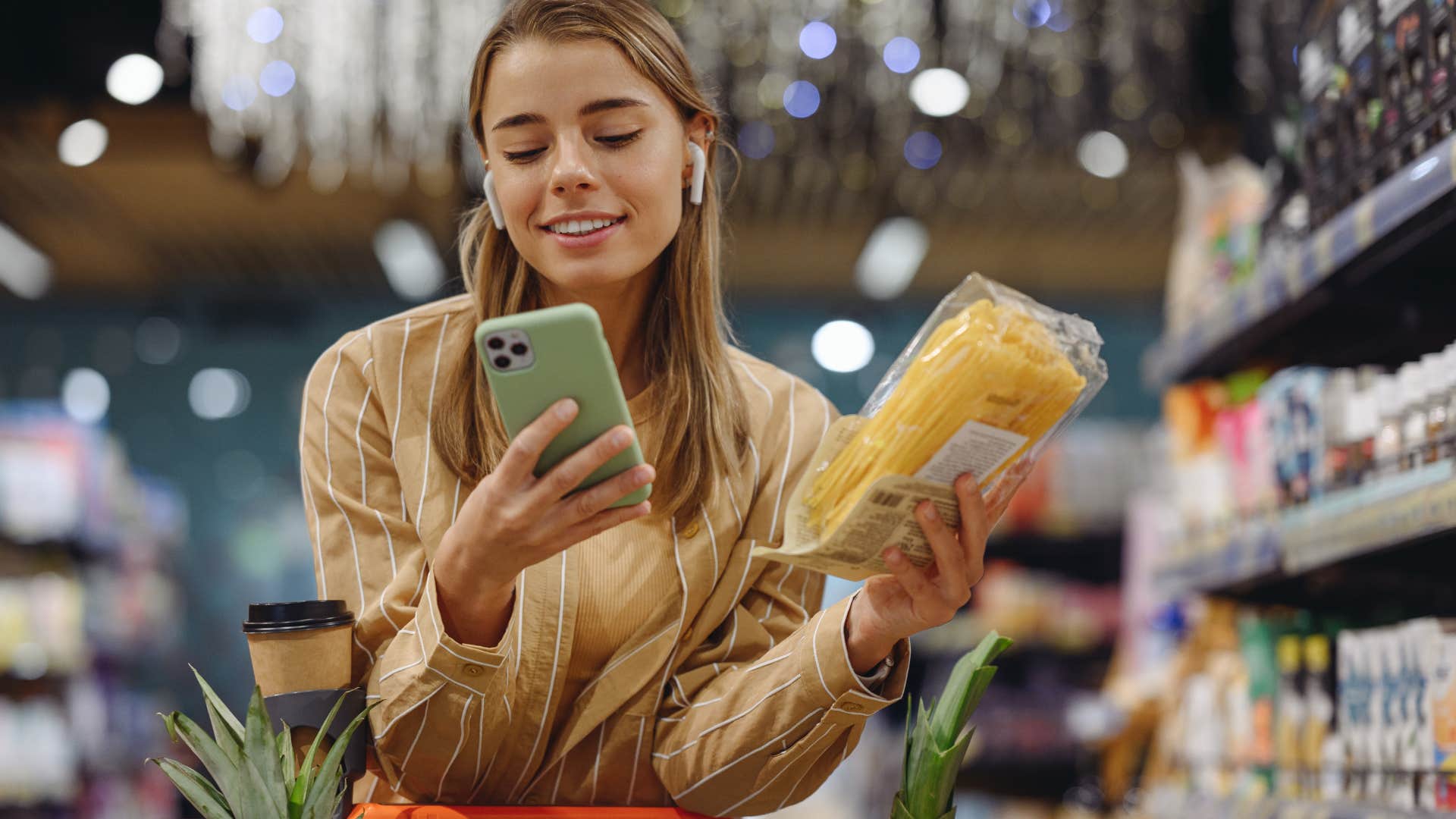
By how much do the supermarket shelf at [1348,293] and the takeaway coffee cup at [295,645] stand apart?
1.32 metres

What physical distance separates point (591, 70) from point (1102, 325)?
8344 mm

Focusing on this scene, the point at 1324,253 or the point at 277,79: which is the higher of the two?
the point at 277,79

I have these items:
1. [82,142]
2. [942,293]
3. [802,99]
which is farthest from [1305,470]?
[942,293]

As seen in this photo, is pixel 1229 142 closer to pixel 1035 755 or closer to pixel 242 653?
pixel 1035 755

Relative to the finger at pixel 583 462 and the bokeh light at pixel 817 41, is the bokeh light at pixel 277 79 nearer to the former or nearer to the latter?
the bokeh light at pixel 817 41

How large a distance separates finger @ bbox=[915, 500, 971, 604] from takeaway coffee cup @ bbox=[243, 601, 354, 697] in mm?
578

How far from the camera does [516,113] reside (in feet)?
4.86

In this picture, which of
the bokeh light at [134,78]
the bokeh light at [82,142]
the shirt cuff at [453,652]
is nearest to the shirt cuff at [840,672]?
the shirt cuff at [453,652]

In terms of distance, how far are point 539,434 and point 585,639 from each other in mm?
471

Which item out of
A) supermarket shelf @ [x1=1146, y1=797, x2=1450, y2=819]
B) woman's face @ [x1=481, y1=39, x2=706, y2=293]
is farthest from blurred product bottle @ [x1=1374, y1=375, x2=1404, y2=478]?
woman's face @ [x1=481, y1=39, x2=706, y2=293]

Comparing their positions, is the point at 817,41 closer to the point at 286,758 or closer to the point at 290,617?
the point at 290,617

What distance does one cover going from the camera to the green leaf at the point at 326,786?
1.21 metres

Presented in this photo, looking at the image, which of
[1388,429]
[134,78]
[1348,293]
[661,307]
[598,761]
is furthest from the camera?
[134,78]

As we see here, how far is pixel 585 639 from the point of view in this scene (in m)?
1.53
